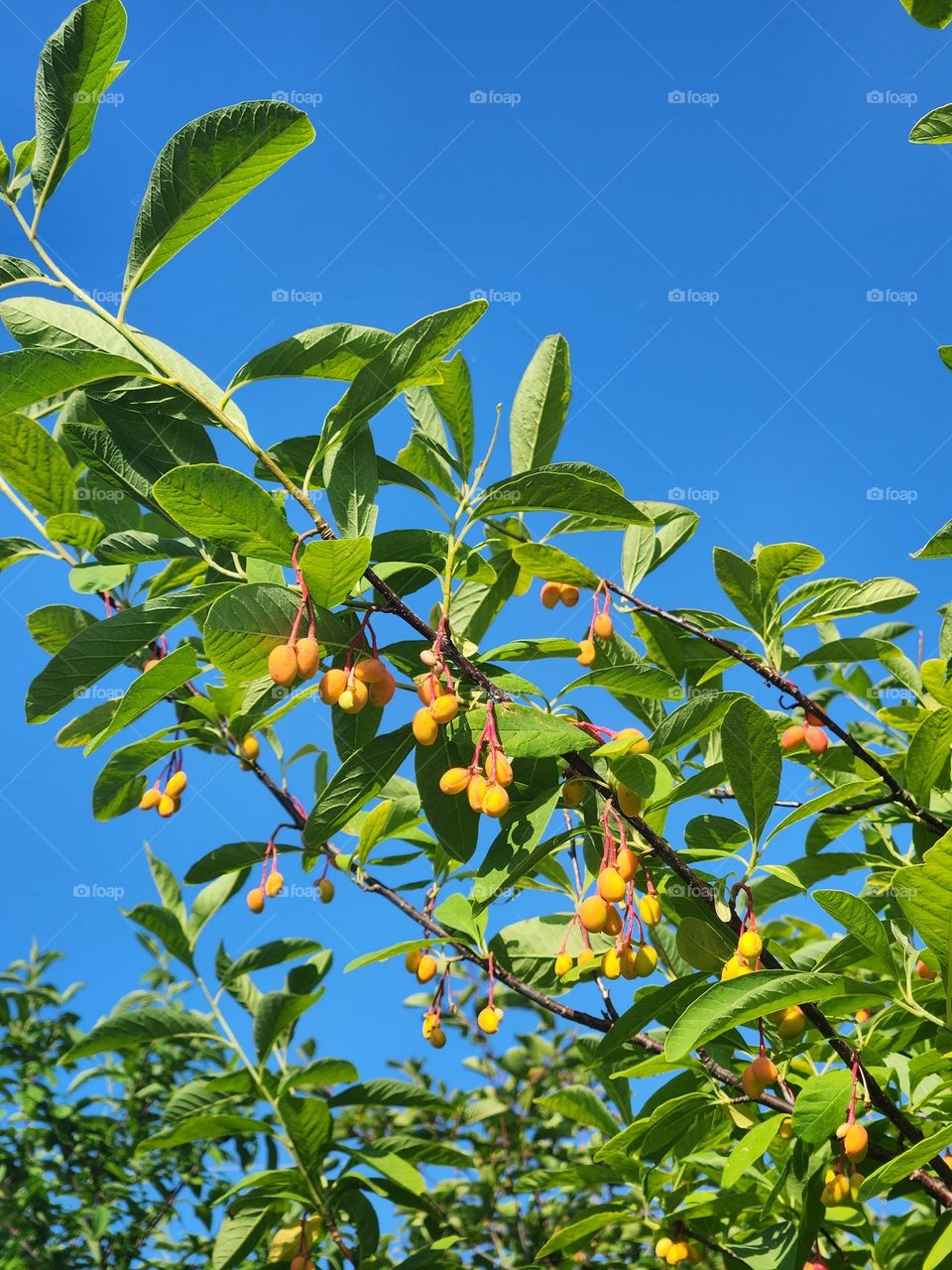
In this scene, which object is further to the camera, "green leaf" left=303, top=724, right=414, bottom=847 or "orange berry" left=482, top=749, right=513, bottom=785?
"green leaf" left=303, top=724, right=414, bottom=847

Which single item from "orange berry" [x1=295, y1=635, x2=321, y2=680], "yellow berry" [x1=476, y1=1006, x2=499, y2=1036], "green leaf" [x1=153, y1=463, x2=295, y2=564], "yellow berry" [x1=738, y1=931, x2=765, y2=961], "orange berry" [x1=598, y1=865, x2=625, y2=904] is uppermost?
"green leaf" [x1=153, y1=463, x2=295, y2=564]

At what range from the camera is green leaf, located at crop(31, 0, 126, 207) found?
59.8 inches

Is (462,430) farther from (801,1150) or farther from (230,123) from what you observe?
(801,1150)

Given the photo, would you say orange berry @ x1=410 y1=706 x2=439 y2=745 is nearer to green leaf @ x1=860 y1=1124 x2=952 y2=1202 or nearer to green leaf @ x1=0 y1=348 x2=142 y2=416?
green leaf @ x1=0 y1=348 x2=142 y2=416

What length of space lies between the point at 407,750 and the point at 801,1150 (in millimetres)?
947

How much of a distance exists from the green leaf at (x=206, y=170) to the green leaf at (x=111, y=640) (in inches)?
18.7

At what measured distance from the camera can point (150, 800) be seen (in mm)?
2660

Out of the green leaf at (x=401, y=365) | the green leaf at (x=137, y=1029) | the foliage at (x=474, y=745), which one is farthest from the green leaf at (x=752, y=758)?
the green leaf at (x=137, y=1029)

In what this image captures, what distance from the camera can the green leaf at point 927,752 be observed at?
74.6 inches

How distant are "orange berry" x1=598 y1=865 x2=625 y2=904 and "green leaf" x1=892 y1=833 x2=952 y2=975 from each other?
0.39 m

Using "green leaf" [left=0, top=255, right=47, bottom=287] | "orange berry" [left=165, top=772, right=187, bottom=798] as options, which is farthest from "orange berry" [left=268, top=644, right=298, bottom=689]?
"orange berry" [left=165, top=772, right=187, bottom=798]

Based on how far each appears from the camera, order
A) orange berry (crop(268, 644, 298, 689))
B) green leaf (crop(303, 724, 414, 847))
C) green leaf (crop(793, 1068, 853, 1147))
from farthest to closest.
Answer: green leaf (crop(303, 724, 414, 847)) → green leaf (crop(793, 1068, 853, 1147)) → orange berry (crop(268, 644, 298, 689))

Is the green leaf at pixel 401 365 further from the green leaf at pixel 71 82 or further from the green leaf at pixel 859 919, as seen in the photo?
the green leaf at pixel 859 919

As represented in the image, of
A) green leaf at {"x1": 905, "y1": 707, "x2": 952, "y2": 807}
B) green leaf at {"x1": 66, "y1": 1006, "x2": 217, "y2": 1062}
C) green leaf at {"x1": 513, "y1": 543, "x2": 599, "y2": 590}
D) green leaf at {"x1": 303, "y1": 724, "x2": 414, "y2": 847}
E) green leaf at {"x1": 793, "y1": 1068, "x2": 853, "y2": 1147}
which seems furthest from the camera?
green leaf at {"x1": 66, "y1": 1006, "x2": 217, "y2": 1062}
